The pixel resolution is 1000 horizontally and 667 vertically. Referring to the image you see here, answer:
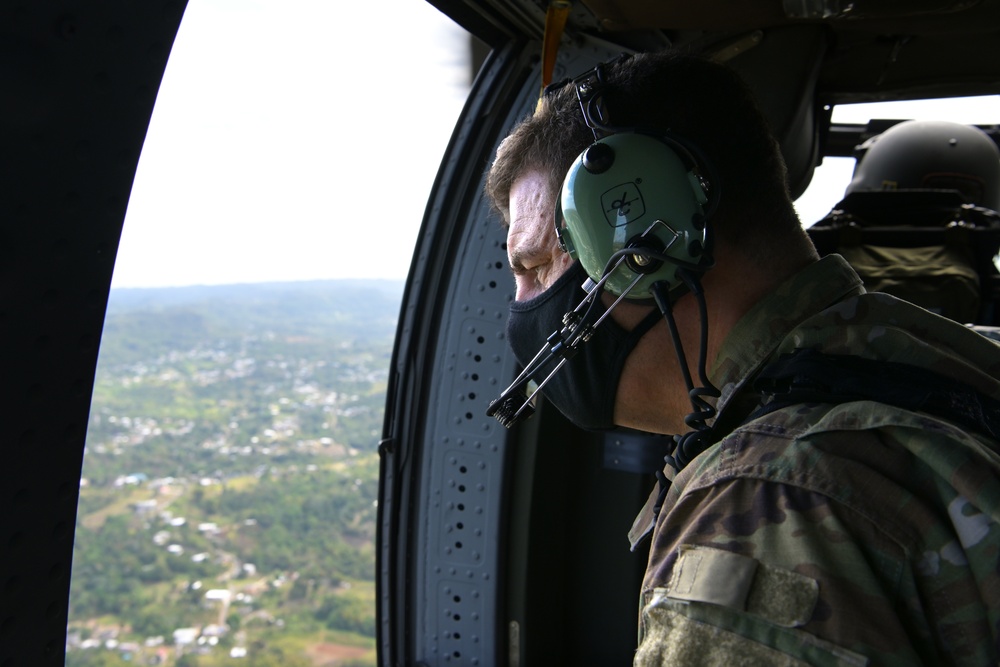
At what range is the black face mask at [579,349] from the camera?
1302 millimetres

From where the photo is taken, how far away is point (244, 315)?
691cm

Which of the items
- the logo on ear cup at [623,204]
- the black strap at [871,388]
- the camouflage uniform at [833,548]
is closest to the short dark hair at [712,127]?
the logo on ear cup at [623,204]

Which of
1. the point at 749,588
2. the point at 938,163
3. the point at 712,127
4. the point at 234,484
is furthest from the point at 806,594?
the point at 234,484

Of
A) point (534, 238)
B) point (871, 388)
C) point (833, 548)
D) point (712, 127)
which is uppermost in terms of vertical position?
point (712, 127)

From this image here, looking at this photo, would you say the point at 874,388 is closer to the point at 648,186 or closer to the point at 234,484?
the point at 648,186

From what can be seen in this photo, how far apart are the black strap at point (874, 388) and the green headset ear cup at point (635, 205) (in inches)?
8.5

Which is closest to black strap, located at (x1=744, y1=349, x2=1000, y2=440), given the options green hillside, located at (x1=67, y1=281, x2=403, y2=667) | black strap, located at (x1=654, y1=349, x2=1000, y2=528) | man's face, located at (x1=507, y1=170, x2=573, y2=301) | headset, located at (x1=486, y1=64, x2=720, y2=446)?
black strap, located at (x1=654, y1=349, x2=1000, y2=528)

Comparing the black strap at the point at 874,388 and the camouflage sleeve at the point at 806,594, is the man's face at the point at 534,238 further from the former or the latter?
the camouflage sleeve at the point at 806,594

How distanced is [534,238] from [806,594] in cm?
77

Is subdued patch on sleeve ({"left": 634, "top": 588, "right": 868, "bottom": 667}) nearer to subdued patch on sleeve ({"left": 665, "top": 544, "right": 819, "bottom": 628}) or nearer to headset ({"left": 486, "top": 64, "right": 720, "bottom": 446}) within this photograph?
subdued patch on sleeve ({"left": 665, "top": 544, "right": 819, "bottom": 628})

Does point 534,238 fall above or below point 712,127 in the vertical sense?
below

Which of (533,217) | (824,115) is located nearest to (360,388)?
(824,115)

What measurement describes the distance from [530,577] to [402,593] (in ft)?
1.58

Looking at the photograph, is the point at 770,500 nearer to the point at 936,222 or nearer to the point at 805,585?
the point at 805,585
